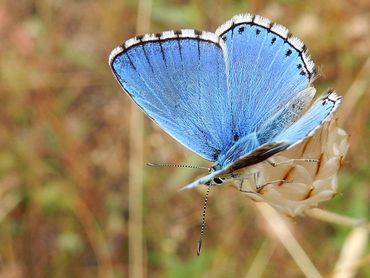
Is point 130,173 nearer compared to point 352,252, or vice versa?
point 352,252

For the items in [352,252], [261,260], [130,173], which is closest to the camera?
[352,252]

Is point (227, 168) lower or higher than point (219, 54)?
lower

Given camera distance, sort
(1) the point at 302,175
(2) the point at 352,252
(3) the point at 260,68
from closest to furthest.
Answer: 1. (1) the point at 302,175
2. (3) the point at 260,68
3. (2) the point at 352,252

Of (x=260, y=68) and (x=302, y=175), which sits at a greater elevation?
(x=260, y=68)

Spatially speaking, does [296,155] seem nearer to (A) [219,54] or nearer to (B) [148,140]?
(A) [219,54]

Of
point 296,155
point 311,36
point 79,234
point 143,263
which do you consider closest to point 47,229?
point 79,234

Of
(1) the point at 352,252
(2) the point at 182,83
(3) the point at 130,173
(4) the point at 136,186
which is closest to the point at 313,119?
(2) the point at 182,83

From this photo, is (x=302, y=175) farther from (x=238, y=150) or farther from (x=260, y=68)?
(x=260, y=68)
